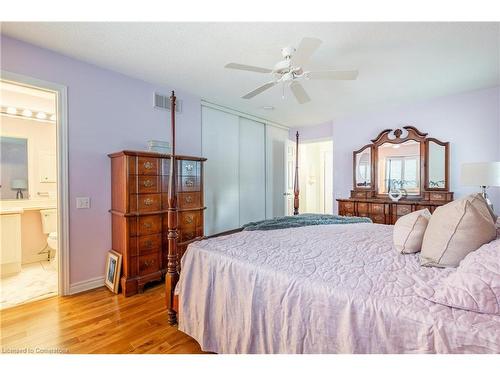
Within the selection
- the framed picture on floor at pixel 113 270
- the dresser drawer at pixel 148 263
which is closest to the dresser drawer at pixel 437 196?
the dresser drawer at pixel 148 263

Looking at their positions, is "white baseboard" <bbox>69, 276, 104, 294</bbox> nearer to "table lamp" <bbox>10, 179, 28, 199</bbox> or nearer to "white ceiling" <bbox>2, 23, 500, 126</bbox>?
"table lamp" <bbox>10, 179, 28, 199</bbox>

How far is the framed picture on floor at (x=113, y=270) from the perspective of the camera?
102 inches

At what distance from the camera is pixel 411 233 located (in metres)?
1.55

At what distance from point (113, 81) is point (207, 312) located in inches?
106

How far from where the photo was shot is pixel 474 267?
3.28 feet

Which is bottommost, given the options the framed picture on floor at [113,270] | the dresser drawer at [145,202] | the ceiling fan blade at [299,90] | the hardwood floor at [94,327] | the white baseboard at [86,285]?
the hardwood floor at [94,327]

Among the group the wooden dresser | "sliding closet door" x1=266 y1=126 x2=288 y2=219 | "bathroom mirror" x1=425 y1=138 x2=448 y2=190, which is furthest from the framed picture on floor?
"bathroom mirror" x1=425 y1=138 x2=448 y2=190

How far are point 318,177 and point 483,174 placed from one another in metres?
4.27

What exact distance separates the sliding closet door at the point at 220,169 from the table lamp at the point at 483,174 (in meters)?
3.18

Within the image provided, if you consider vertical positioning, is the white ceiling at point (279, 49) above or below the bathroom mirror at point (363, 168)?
above

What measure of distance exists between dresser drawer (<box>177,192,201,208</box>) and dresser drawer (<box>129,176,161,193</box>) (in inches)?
11.6

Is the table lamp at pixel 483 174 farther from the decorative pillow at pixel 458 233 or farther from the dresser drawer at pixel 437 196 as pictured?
the decorative pillow at pixel 458 233

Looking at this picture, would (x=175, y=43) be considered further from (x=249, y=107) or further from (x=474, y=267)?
(x=474, y=267)

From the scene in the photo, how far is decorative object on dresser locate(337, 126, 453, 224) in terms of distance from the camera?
12.1 feet
